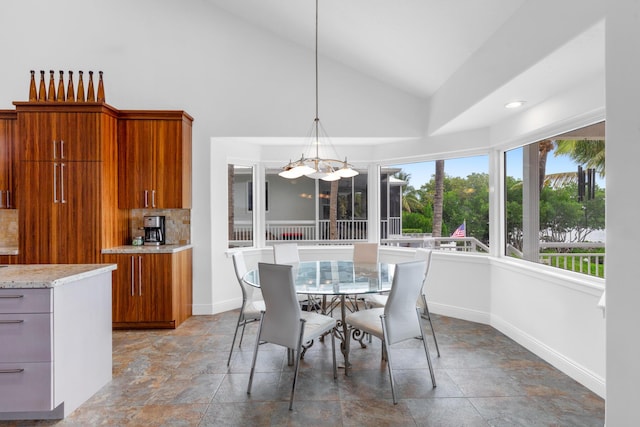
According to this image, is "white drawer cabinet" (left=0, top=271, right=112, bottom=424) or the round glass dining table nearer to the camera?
"white drawer cabinet" (left=0, top=271, right=112, bottom=424)

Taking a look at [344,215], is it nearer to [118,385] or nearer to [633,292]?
[118,385]

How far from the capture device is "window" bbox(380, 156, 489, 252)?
4.15 m

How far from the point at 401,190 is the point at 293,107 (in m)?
1.89

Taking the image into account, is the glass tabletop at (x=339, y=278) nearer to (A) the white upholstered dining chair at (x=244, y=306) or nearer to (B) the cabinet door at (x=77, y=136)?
(A) the white upholstered dining chair at (x=244, y=306)

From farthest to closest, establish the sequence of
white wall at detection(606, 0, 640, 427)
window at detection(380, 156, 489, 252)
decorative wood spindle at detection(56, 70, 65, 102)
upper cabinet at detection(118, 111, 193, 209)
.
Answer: window at detection(380, 156, 489, 252)
upper cabinet at detection(118, 111, 193, 209)
decorative wood spindle at detection(56, 70, 65, 102)
white wall at detection(606, 0, 640, 427)

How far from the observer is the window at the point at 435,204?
4148mm

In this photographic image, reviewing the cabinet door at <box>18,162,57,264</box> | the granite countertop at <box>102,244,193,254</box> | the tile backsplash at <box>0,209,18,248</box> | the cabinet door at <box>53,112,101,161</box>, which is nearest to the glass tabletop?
the granite countertop at <box>102,244,193,254</box>

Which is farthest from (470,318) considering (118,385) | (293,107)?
(118,385)

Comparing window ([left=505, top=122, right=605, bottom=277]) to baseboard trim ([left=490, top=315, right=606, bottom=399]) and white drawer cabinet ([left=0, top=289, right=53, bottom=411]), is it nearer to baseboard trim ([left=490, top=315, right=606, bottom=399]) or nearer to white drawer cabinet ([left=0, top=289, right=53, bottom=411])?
baseboard trim ([left=490, top=315, right=606, bottom=399])

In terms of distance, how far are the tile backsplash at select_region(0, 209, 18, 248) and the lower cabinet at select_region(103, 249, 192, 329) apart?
1.57m

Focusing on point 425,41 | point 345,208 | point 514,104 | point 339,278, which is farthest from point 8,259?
point 514,104

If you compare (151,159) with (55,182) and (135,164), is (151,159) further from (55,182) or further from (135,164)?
(55,182)

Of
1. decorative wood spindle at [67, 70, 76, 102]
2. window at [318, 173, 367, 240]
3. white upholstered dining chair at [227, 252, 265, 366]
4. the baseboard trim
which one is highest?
decorative wood spindle at [67, 70, 76, 102]

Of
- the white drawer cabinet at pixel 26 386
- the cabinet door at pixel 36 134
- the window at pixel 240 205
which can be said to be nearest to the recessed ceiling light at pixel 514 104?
the window at pixel 240 205
